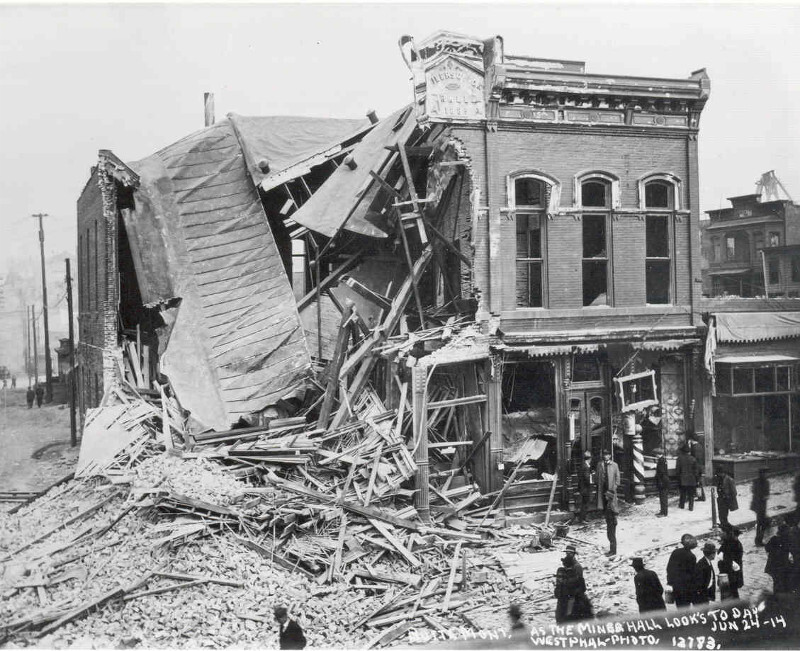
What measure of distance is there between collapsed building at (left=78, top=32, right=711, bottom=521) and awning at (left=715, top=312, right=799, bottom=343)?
0.55m

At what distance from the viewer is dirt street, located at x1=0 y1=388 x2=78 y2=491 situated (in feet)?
60.0

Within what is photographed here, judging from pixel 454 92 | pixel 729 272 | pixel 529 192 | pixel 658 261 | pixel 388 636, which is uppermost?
pixel 454 92

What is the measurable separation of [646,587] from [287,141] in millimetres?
15254

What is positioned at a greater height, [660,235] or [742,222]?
[742,222]

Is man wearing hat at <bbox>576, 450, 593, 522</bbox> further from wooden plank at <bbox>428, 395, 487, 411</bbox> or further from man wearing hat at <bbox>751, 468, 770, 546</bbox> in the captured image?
man wearing hat at <bbox>751, 468, 770, 546</bbox>

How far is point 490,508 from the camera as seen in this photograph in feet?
44.7

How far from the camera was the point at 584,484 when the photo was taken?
13.9m

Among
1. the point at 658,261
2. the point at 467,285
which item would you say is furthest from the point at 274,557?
the point at 658,261

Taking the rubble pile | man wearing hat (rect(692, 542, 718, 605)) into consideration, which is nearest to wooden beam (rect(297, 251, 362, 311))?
the rubble pile

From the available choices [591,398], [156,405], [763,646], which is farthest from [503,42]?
[763,646]

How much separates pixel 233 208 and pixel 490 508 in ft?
32.6

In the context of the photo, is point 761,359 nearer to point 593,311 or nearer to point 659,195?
point 593,311

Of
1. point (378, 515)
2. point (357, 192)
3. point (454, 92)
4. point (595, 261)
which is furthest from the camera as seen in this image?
point (357, 192)

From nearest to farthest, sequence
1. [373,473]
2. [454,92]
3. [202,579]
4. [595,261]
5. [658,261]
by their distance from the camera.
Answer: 1. [202,579]
2. [373,473]
3. [454,92]
4. [595,261]
5. [658,261]
